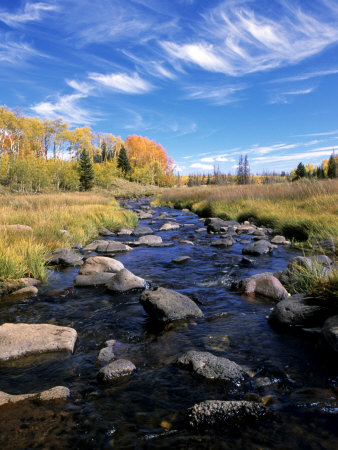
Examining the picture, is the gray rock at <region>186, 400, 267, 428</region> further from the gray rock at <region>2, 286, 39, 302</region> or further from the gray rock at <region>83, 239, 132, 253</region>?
the gray rock at <region>83, 239, 132, 253</region>

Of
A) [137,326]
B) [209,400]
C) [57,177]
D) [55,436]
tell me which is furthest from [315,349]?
[57,177]

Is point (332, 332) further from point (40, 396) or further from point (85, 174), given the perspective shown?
point (85, 174)

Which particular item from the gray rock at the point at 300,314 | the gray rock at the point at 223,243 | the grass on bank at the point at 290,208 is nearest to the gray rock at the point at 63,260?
the gray rock at the point at 223,243

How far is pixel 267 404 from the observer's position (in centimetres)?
228

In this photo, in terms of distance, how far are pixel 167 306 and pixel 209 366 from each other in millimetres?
1319

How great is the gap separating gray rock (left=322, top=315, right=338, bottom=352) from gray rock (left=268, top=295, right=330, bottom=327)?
0.43 m

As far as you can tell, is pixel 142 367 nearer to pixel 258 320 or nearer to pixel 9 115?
pixel 258 320

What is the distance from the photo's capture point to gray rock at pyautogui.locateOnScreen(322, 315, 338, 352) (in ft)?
9.19

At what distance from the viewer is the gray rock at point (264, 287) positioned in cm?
443

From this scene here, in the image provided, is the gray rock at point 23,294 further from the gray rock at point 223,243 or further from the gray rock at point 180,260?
A: the gray rock at point 223,243

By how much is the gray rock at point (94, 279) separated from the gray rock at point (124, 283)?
21 centimetres

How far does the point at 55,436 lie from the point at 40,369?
97 cm

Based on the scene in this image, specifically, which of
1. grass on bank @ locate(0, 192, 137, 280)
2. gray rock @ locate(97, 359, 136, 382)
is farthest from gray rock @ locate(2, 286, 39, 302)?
gray rock @ locate(97, 359, 136, 382)

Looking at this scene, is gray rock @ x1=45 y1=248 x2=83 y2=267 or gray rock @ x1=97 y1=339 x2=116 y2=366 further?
gray rock @ x1=45 y1=248 x2=83 y2=267
